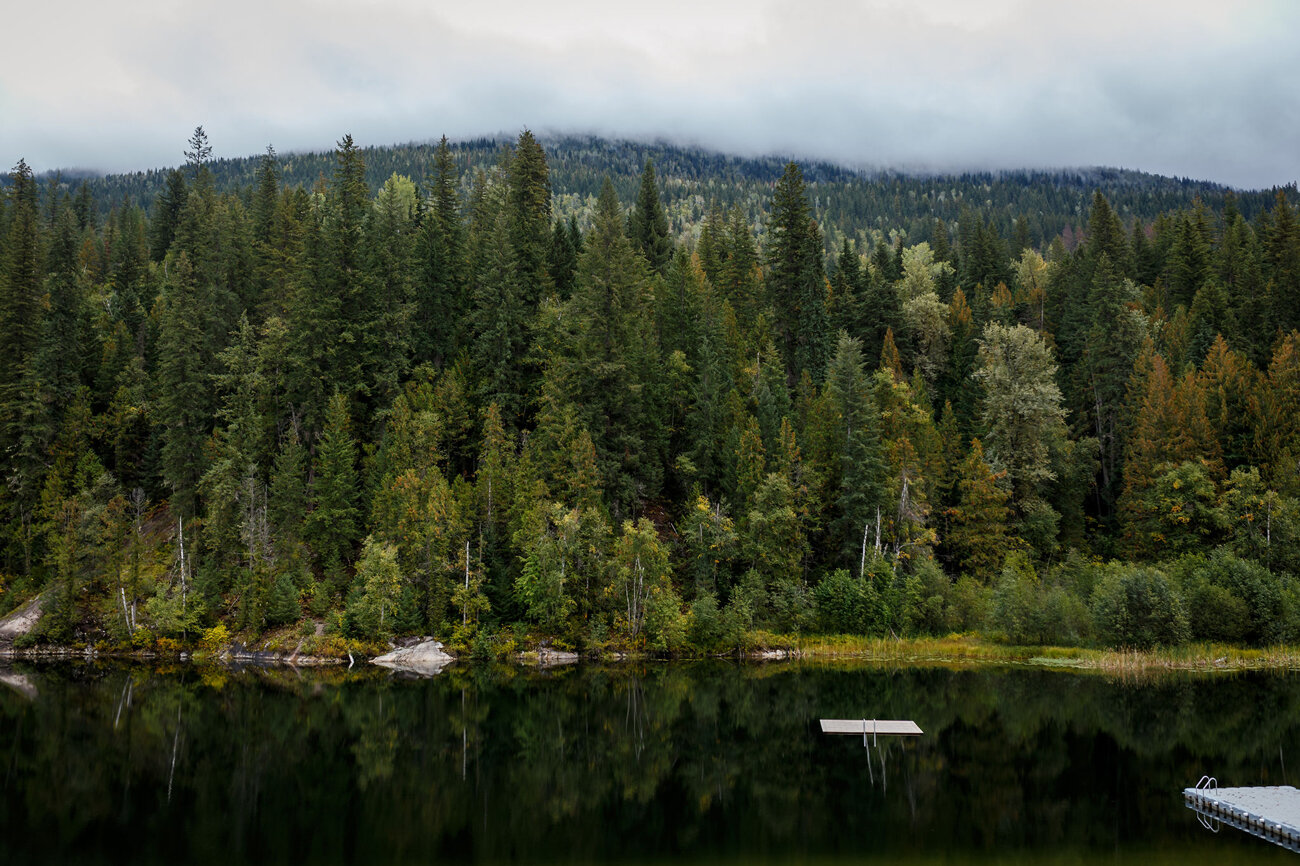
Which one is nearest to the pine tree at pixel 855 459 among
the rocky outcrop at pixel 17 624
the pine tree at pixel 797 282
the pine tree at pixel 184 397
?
the pine tree at pixel 797 282

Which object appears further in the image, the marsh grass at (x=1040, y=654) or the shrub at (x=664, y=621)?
the shrub at (x=664, y=621)

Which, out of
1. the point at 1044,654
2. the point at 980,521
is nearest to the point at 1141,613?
the point at 1044,654

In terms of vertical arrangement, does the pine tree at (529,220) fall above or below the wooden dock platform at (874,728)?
above

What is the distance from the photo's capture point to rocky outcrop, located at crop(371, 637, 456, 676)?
5422cm

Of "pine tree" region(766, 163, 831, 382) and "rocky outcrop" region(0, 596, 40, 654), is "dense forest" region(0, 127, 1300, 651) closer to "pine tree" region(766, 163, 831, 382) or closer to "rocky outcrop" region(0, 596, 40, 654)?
"pine tree" region(766, 163, 831, 382)

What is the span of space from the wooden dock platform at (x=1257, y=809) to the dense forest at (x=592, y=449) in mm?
25374

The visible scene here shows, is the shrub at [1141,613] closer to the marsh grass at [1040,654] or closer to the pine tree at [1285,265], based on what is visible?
the marsh grass at [1040,654]

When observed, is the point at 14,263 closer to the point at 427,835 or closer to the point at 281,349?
the point at 281,349

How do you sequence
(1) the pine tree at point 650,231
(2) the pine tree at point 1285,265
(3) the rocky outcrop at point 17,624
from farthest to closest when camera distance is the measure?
(1) the pine tree at point 650,231 → (2) the pine tree at point 1285,265 → (3) the rocky outcrop at point 17,624

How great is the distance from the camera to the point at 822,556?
6306 cm

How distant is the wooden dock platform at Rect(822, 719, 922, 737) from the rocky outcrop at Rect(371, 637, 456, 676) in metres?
27.7

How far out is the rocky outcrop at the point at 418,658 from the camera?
5422cm

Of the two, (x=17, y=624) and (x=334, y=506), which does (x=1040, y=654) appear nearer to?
(x=334, y=506)

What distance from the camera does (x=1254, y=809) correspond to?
84.6 ft
